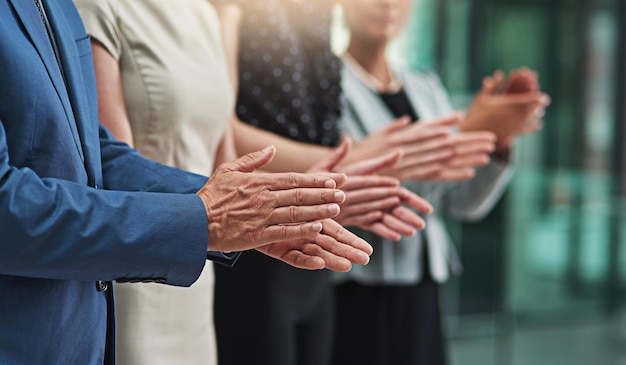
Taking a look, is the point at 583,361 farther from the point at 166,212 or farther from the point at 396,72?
the point at 166,212

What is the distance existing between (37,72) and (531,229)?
339 cm

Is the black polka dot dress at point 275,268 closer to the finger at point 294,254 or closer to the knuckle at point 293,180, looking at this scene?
the finger at point 294,254

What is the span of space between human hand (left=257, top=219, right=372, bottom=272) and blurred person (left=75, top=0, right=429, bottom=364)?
11.0 inches

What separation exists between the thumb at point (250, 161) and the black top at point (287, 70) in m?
0.51

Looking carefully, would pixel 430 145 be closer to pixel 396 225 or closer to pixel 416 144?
pixel 416 144

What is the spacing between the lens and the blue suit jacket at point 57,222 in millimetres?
714

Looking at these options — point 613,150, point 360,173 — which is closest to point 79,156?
point 360,173

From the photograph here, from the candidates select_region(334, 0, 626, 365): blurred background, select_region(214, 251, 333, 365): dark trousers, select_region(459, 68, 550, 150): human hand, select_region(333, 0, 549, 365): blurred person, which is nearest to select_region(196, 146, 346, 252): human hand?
select_region(214, 251, 333, 365): dark trousers

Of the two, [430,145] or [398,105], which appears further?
[398,105]

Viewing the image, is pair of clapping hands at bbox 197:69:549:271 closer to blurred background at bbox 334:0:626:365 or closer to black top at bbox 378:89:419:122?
black top at bbox 378:89:419:122

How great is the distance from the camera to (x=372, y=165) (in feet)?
4.34

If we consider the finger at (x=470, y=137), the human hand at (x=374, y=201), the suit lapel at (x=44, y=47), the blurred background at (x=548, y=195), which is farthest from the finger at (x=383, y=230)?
the blurred background at (x=548, y=195)

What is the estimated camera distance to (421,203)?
1.27 meters

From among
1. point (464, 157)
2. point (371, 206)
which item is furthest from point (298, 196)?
point (464, 157)
